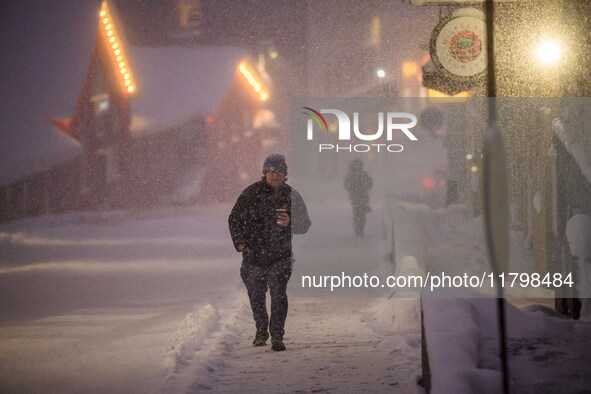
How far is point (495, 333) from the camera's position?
4.91m

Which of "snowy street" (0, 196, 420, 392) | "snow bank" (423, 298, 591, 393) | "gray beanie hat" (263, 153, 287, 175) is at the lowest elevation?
A: "snowy street" (0, 196, 420, 392)

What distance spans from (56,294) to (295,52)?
2759cm

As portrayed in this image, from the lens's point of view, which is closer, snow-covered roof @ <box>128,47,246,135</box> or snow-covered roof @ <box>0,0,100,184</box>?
snow-covered roof @ <box>0,0,100,184</box>

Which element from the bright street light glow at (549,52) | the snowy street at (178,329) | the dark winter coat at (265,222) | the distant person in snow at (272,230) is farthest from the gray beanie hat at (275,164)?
the bright street light glow at (549,52)

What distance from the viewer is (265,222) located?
23.5 feet

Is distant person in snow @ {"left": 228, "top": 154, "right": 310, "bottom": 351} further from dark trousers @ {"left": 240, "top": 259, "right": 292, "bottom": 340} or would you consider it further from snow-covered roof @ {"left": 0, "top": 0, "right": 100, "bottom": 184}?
snow-covered roof @ {"left": 0, "top": 0, "right": 100, "bottom": 184}

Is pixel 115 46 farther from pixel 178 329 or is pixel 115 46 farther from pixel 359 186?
pixel 178 329

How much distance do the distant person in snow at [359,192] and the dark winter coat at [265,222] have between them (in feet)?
20.9

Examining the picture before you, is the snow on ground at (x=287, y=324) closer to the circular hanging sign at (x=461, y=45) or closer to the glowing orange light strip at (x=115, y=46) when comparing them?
the circular hanging sign at (x=461, y=45)

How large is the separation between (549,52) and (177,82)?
26795mm

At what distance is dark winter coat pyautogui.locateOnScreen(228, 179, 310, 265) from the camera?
7.12 meters

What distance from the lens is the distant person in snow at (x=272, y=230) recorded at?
711cm

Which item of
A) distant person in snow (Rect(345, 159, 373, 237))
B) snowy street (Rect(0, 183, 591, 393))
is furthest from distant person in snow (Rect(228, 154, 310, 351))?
distant person in snow (Rect(345, 159, 373, 237))

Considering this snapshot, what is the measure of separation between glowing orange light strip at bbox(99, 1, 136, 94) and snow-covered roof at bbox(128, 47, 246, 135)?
183cm
